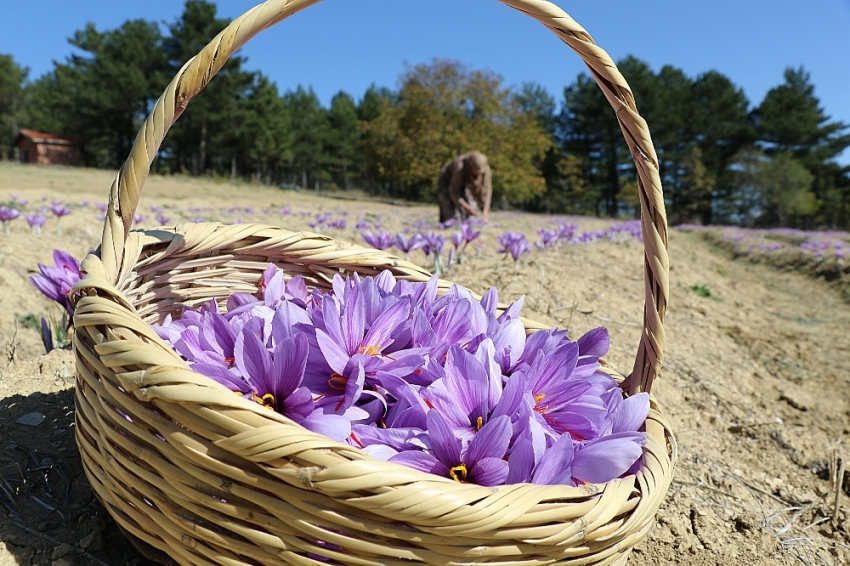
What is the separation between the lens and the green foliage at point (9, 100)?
4675 centimetres

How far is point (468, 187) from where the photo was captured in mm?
9953

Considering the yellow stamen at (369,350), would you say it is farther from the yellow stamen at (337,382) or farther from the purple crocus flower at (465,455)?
the purple crocus flower at (465,455)

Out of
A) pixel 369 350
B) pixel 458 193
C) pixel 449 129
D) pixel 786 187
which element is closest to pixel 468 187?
pixel 458 193

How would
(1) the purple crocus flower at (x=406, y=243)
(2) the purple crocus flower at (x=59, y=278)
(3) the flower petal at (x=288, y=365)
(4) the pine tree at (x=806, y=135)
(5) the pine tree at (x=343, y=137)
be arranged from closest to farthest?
1. (3) the flower petal at (x=288, y=365)
2. (2) the purple crocus flower at (x=59, y=278)
3. (1) the purple crocus flower at (x=406, y=243)
4. (4) the pine tree at (x=806, y=135)
5. (5) the pine tree at (x=343, y=137)

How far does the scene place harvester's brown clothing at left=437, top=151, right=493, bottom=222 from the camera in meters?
9.65

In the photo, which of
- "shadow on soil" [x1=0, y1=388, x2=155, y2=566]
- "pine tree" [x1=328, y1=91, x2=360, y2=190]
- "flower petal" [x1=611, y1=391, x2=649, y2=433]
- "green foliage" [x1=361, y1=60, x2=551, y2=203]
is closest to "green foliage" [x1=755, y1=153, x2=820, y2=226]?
"green foliage" [x1=361, y1=60, x2=551, y2=203]

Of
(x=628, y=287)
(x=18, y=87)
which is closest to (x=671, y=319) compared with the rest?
(x=628, y=287)

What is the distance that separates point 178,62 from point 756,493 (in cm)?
4146

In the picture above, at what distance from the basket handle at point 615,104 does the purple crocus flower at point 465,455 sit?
45cm

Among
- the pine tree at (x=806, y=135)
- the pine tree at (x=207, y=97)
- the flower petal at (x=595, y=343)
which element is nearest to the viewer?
the flower petal at (x=595, y=343)

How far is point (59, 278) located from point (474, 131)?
31.8m

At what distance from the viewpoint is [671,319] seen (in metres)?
3.97

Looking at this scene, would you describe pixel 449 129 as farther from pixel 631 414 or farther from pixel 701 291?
pixel 631 414

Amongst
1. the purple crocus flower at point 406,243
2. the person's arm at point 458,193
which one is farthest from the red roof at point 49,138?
the purple crocus flower at point 406,243
